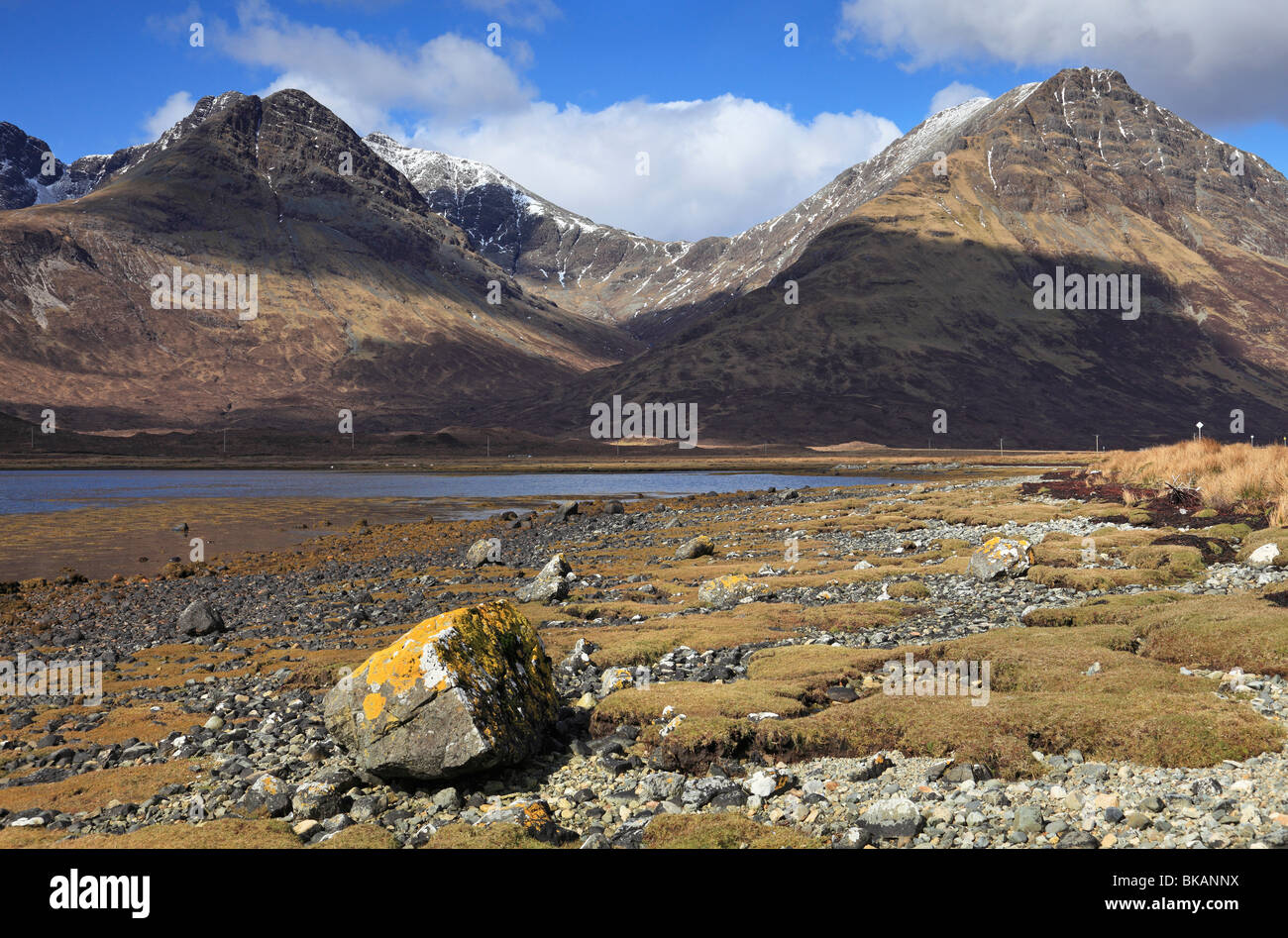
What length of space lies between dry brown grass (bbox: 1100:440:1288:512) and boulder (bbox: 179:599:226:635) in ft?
105

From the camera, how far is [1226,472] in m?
34.9

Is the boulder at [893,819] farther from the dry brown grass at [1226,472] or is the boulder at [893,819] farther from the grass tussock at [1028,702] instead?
the dry brown grass at [1226,472]

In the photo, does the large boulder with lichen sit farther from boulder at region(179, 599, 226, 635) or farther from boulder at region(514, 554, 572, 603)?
boulder at region(179, 599, 226, 635)

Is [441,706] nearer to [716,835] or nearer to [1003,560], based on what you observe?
[716,835]

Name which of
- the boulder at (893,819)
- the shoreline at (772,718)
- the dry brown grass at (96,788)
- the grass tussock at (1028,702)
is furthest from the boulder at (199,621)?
the boulder at (893,819)

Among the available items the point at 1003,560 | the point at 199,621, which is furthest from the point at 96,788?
the point at 1003,560

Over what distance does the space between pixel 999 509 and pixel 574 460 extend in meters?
134

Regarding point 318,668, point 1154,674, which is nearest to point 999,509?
point 1154,674

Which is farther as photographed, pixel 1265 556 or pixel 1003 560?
pixel 1003 560

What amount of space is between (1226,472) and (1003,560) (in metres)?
18.3

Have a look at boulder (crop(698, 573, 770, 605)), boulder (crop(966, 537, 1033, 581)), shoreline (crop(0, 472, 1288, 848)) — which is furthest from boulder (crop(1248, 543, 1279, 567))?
boulder (crop(698, 573, 770, 605))

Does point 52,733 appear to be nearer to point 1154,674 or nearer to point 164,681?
point 164,681

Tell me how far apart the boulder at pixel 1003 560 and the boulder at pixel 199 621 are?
21983 mm

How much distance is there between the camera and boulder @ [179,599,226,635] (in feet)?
77.9
